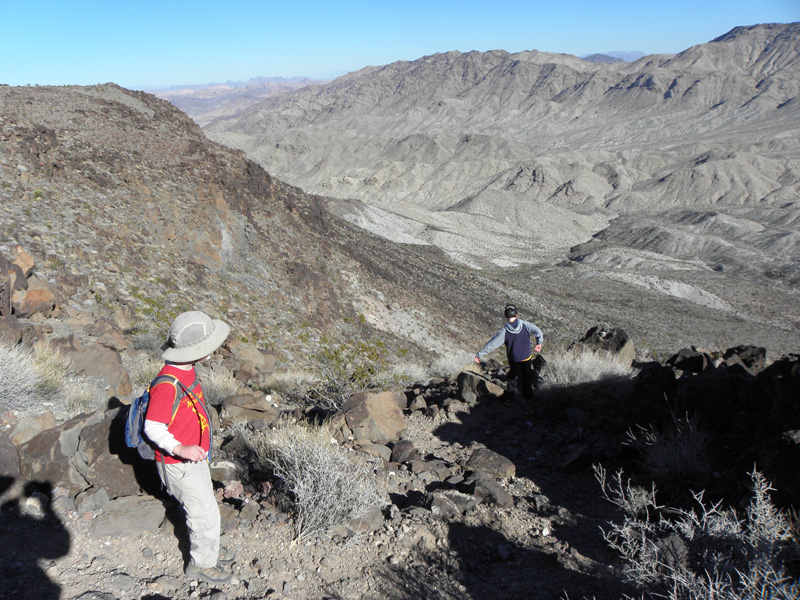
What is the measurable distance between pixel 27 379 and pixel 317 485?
2942 mm

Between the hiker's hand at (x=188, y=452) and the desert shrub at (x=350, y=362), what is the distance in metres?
4.79

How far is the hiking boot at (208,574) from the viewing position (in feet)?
9.61

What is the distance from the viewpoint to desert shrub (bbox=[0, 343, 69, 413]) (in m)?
4.29

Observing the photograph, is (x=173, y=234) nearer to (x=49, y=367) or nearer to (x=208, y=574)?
(x=49, y=367)

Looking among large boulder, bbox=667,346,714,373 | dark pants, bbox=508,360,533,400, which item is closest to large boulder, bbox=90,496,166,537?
dark pants, bbox=508,360,533,400

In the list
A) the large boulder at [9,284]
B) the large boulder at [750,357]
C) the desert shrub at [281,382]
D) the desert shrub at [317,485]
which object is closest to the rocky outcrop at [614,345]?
the large boulder at [750,357]

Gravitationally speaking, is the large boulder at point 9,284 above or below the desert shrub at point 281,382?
above

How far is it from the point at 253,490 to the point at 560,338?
1653 cm

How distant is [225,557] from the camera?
3125mm

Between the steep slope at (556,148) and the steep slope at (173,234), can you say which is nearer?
the steep slope at (173,234)

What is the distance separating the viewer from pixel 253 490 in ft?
12.7

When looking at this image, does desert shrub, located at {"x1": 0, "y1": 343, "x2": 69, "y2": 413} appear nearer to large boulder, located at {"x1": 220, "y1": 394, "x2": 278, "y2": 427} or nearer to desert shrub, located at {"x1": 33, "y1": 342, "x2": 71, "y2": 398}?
desert shrub, located at {"x1": 33, "y1": 342, "x2": 71, "y2": 398}

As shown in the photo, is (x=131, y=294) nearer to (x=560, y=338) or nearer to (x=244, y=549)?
(x=244, y=549)

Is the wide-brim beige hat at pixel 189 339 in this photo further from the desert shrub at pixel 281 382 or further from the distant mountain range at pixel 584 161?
the distant mountain range at pixel 584 161
